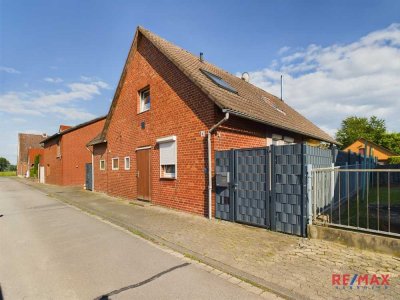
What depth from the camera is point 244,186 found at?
304 inches

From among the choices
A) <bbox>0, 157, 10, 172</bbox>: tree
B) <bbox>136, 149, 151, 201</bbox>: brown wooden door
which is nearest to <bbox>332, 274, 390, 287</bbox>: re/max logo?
<bbox>136, 149, 151, 201</bbox>: brown wooden door

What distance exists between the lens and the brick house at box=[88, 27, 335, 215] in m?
8.90

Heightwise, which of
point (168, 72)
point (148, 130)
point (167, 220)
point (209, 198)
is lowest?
point (167, 220)

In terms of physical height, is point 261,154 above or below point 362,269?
above

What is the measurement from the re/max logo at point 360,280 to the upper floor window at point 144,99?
10245 millimetres

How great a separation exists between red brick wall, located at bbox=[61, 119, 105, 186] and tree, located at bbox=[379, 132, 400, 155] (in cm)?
4898

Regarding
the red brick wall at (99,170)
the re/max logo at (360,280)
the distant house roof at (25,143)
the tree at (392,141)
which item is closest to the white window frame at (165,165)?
the red brick wall at (99,170)

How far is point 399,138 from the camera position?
48625 mm

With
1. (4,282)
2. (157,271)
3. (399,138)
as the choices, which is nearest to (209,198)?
(157,271)

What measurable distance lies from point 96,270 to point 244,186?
14.4 ft

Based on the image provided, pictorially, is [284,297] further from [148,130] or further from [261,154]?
[148,130]

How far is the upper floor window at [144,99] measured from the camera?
41.5ft

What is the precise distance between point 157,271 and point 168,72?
7962 millimetres

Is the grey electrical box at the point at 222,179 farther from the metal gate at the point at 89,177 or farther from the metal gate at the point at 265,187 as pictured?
the metal gate at the point at 89,177
